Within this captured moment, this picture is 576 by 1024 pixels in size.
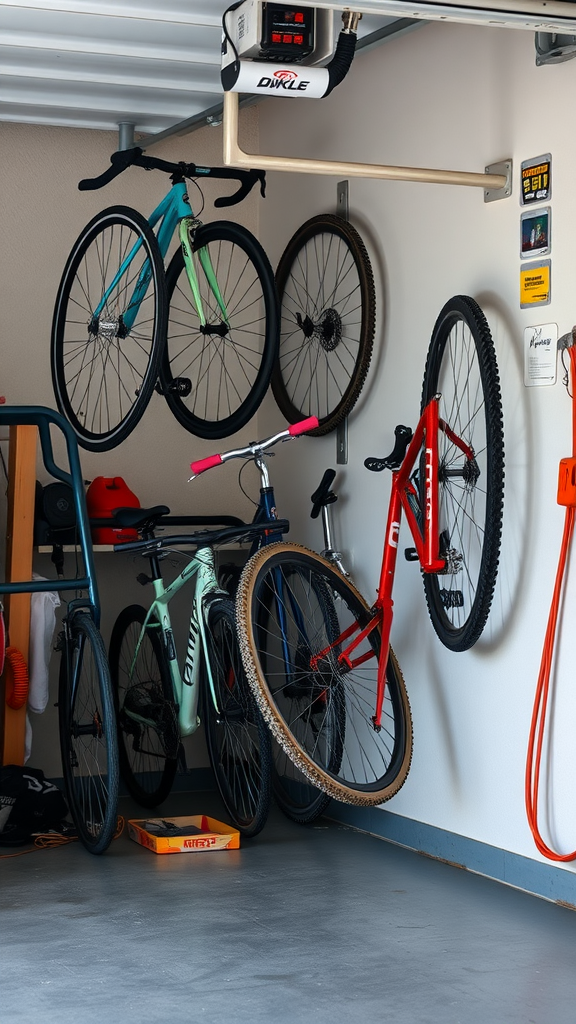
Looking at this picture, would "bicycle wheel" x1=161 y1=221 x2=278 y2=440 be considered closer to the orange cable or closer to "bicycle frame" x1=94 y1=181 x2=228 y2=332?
"bicycle frame" x1=94 y1=181 x2=228 y2=332

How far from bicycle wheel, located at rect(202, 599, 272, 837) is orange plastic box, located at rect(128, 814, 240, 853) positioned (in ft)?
0.27

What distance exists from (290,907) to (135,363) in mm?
2706

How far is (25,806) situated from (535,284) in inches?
103

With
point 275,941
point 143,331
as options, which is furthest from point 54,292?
point 275,941

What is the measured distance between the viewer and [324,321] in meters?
5.04

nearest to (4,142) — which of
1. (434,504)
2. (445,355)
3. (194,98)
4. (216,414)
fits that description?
(194,98)

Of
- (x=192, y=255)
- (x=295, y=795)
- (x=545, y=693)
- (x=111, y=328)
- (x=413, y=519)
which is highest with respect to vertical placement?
(x=192, y=255)

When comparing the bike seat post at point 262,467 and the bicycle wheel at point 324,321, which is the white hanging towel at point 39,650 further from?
the bicycle wheel at point 324,321

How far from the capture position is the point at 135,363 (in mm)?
5574

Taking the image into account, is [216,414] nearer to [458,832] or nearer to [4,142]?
[4,142]

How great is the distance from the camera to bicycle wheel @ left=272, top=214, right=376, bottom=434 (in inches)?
186

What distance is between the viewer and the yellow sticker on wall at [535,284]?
150 inches

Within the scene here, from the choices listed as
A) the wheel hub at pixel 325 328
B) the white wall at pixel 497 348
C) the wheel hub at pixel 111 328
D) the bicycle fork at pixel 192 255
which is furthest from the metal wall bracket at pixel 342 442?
the wheel hub at pixel 111 328

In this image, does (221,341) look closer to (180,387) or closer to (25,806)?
(180,387)
